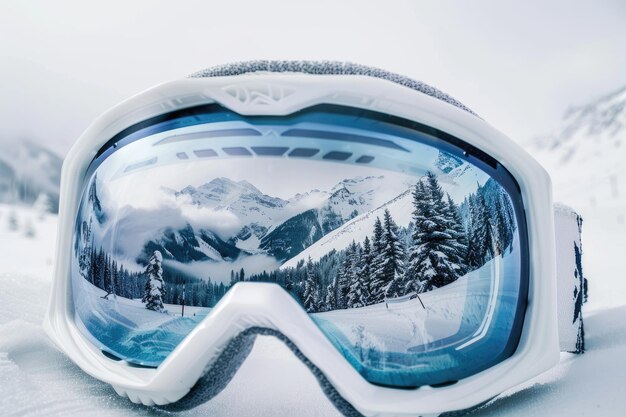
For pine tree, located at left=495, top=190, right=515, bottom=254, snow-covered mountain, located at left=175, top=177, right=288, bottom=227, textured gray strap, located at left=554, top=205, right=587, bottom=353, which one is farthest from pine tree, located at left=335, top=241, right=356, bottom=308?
textured gray strap, located at left=554, top=205, right=587, bottom=353

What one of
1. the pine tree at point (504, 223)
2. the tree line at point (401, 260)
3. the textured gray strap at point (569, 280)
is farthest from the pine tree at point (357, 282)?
the textured gray strap at point (569, 280)

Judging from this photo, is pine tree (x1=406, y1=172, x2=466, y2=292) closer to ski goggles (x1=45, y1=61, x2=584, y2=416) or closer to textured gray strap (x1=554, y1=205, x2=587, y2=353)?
ski goggles (x1=45, y1=61, x2=584, y2=416)

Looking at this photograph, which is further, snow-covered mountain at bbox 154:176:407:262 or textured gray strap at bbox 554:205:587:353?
textured gray strap at bbox 554:205:587:353

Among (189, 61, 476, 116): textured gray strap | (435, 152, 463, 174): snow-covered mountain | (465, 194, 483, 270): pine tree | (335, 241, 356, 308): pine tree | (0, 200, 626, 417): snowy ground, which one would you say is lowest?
(0, 200, 626, 417): snowy ground

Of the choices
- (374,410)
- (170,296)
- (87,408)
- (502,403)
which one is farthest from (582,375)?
(87,408)

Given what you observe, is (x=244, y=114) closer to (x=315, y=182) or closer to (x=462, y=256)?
(x=315, y=182)

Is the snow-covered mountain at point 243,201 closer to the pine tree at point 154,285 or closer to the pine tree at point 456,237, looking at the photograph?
the pine tree at point 154,285

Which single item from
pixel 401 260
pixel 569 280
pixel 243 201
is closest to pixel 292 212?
pixel 243 201

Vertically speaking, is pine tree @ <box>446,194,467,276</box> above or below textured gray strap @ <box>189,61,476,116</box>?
below
